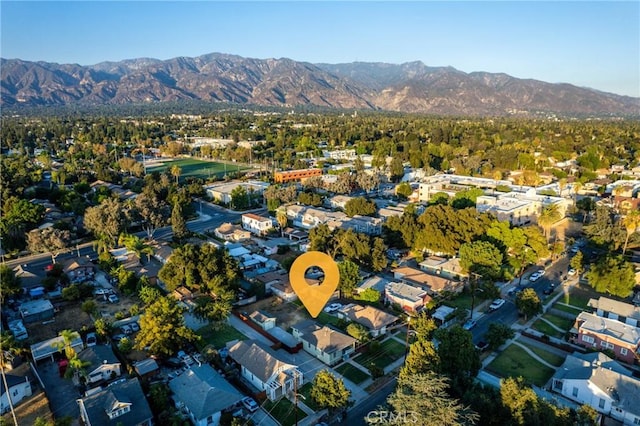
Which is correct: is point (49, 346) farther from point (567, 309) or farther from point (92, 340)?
point (567, 309)

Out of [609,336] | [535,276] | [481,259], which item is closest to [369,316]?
[481,259]

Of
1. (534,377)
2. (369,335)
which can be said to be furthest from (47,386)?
(534,377)

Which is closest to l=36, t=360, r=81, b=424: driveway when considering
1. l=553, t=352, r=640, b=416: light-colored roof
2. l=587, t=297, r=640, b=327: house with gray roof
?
l=553, t=352, r=640, b=416: light-colored roof

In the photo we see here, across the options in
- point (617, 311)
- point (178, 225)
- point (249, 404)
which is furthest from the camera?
point (178, 225)

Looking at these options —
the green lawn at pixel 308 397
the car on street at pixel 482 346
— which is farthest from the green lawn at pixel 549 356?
the green lawn at pixel 308 397

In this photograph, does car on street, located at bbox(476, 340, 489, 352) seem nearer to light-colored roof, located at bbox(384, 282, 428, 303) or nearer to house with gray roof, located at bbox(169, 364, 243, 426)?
light-colored roof, located at bbox(384, 282, 428, 303)

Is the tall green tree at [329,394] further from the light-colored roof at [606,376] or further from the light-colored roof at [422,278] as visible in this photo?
the light-colored roof at [422,278]
